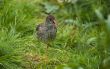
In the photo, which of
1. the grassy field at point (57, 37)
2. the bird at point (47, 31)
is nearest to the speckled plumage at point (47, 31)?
the bird at point (47, 31)

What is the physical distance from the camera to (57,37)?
5.63 meters

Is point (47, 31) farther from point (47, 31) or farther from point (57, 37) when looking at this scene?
point (57, 37)

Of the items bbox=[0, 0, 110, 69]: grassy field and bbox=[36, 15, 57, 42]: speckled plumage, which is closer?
bbox=[0, 0, 110, 69]: grassy field

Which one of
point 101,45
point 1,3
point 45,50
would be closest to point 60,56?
point 45,50

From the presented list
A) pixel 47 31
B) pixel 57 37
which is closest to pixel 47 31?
pixel 47 31

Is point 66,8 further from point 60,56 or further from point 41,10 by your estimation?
point 60,56

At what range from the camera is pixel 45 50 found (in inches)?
208

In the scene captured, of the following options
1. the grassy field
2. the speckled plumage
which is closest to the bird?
the speckled plumage

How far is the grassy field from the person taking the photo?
4.61 meters

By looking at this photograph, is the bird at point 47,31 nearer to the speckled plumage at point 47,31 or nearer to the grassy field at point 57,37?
the speckled plumage at point 47,31

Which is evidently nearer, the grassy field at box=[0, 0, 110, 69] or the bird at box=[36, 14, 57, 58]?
the grassy field at box=[0, 0, 110, 69]

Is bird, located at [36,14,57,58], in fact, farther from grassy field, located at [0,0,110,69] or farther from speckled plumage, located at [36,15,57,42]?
grassy field, located at [0,0,110,69]

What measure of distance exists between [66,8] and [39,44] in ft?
5.51

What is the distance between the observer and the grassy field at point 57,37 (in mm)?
4613
